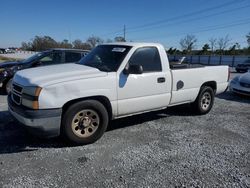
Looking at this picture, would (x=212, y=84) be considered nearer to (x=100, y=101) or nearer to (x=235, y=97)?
(x=235, y=97)

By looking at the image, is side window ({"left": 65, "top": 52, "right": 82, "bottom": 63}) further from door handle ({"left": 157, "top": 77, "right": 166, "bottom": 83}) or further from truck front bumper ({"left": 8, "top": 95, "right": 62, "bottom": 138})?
truck front bumper ({"left": 8, "top": 95, "right": 62, "bottom": 138})

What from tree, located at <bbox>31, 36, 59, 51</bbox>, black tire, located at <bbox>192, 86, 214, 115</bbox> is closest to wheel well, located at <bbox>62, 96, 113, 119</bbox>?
black tire, located at <bbox>192, 86, 214, 115</bbox>

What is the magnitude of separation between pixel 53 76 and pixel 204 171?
107 inches

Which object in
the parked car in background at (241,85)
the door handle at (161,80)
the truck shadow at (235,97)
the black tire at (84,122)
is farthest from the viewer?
the parked car in background at (241,85)

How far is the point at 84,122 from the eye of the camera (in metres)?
4.00

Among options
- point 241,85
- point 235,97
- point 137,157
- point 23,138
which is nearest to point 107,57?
point 137,157

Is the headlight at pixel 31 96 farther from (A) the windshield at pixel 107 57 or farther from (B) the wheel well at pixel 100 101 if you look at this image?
(A) the windshield at pixel 107 57

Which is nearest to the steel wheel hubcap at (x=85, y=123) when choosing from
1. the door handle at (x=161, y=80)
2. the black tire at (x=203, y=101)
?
the door handle at (x=161, y=80)

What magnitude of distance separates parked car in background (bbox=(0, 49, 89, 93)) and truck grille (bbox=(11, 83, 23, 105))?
4.02 metres

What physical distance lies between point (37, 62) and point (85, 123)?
193 inches

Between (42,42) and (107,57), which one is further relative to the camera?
(42,42)

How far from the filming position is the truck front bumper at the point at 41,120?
138 inches

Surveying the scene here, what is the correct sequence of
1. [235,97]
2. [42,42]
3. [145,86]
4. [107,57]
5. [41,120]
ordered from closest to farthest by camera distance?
[41,120] → [145,86] → [107,57] → [235,97] → [42,42]

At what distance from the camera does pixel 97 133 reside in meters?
4.14
